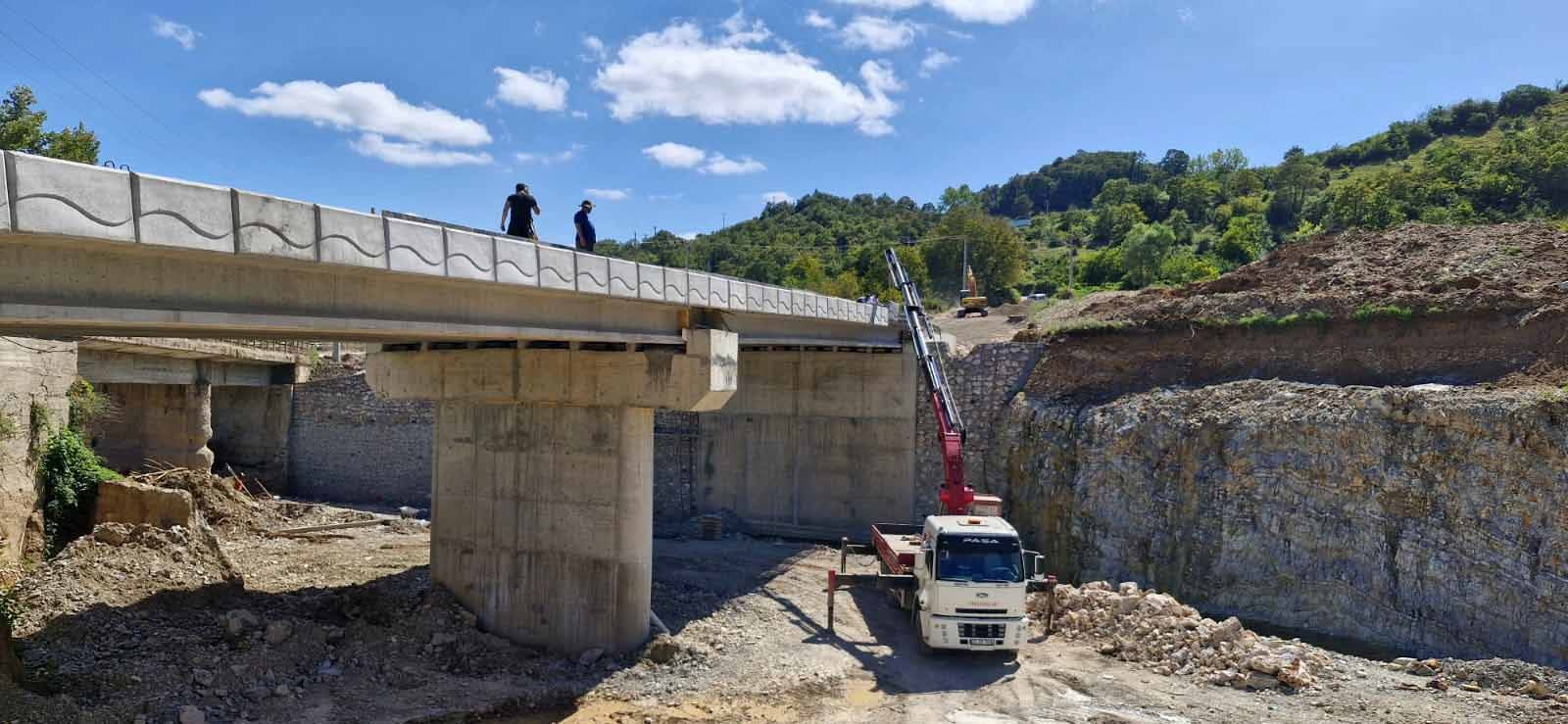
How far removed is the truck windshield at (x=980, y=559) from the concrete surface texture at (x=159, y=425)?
84.7 ft

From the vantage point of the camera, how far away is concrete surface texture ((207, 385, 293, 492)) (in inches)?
1384

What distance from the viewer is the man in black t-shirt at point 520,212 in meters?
13.9

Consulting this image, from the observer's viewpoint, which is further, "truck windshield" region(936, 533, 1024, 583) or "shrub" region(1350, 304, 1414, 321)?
"shrub" region(1350, 304, 1414, 321)

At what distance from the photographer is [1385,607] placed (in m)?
18.1

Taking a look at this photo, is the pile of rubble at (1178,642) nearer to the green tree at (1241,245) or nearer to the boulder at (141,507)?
the boulder at (141,507)

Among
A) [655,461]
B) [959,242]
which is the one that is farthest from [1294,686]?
[959,242]

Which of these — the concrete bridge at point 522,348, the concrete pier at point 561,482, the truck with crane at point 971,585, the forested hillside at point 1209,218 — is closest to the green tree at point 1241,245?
the forested hillside at point 1209,218

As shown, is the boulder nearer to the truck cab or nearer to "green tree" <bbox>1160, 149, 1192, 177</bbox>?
the truck cab

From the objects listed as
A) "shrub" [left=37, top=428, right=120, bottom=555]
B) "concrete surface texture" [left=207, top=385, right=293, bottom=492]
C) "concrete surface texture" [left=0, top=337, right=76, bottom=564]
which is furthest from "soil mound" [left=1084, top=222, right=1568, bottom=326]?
"concrete surface texture" [left=207, top=385, right=293, bottom=492]

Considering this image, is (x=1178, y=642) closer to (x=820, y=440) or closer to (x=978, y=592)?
(x=978, y=592)

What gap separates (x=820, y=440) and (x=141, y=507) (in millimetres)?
17694

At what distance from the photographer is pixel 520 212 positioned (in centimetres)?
1395

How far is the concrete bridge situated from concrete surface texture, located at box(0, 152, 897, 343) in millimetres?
21

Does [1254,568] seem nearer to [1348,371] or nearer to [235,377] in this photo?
[1348,371]
